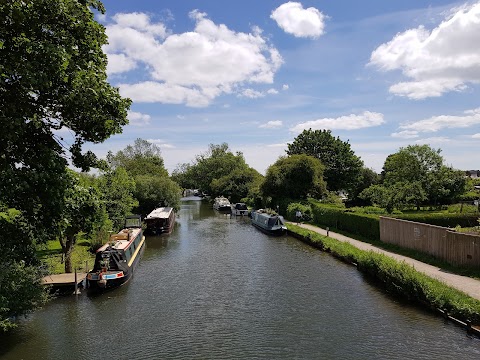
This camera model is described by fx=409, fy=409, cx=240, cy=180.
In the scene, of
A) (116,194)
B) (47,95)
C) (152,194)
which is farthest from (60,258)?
(152,194)

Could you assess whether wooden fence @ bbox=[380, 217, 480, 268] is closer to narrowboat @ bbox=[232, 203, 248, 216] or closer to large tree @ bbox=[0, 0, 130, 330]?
large tree @ bbox=[0, 0, 130, 330]

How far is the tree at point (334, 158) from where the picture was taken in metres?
64.9

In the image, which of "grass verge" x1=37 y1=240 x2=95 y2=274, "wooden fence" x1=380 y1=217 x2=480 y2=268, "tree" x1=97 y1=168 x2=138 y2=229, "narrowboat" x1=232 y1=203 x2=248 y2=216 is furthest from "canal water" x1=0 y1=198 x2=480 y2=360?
"narrowboat" x1=232 y1=203 x2=248 y2=216

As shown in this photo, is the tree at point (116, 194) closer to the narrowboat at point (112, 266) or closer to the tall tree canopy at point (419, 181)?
the narrowboat at point (112, 266)

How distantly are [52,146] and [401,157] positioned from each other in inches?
1830

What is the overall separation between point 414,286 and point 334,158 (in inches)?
1980

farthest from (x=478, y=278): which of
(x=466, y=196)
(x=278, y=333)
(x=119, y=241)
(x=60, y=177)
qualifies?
(x=466, y=196)

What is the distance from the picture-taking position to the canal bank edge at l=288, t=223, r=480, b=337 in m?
13.9

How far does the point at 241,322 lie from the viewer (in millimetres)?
15594

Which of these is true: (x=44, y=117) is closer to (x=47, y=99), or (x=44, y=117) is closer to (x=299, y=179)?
(x=47, y=99)

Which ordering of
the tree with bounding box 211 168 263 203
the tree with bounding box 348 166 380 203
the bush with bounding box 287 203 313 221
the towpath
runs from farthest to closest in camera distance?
1. the tree with bounding box 211 168 263 203
2. the tree with bounding box 348 166 380 203
3. the bush with bounding box 287 203 313 221
4. the towpath

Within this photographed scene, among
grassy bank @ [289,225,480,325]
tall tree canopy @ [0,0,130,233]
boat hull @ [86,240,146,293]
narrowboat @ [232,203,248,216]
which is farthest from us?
narrowboat @ [232,203,248,216]

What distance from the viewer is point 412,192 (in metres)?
39.6

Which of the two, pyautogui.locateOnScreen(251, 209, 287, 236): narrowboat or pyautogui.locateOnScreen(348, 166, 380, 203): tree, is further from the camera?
pyautogui.locateOnScreen(348, 166, 380, 203): tree
